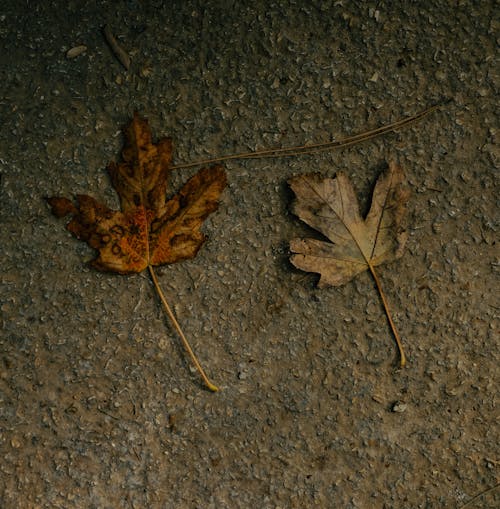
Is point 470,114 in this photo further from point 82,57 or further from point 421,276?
point 82,57

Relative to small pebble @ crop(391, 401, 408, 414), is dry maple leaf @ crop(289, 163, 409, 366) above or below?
above

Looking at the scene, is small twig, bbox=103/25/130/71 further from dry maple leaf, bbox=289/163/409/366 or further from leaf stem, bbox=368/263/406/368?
leaf stem, bbox=368/263/406/368

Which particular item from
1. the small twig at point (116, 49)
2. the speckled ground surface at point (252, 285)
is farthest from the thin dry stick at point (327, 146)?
the small twig at point (116, 49)

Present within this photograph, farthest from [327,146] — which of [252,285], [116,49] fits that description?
[116,49]

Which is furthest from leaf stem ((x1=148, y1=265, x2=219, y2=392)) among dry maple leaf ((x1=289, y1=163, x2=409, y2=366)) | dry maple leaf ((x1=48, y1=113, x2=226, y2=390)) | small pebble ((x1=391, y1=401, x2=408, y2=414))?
small pebble ((x1=391, y1=401, x2=408, y2=414))

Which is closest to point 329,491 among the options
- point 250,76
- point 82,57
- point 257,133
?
point 257,133
